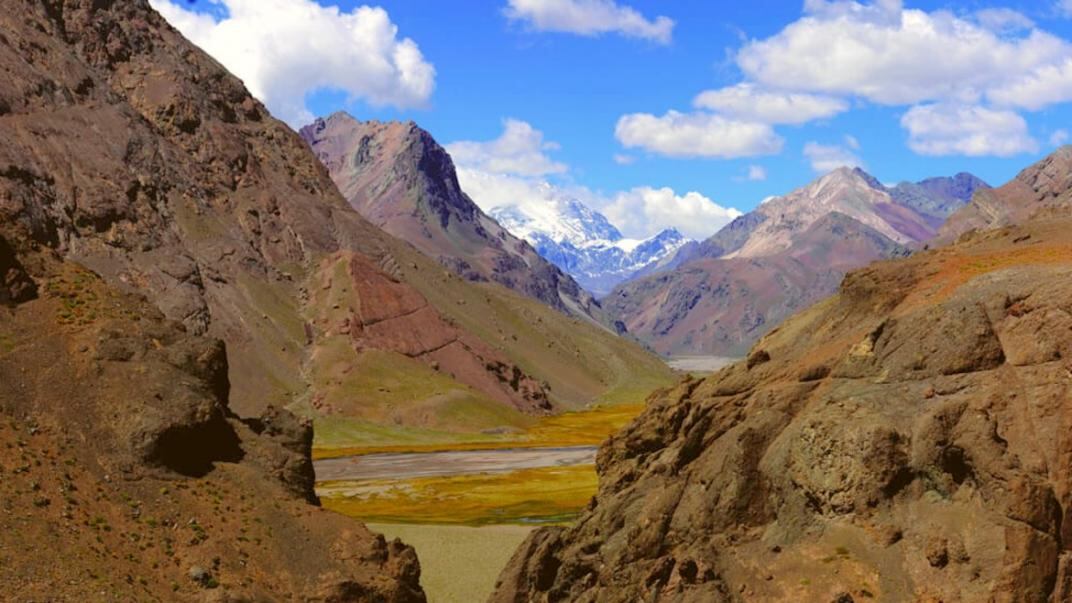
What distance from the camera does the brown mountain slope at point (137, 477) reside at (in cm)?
3800

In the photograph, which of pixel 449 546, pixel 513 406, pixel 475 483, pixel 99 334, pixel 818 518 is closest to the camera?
pixel 818 518

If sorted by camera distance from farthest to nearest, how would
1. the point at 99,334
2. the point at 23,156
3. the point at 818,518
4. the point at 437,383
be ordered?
the point at 437,383
the point at 23,156
the point at 99,334
the point at 818,518

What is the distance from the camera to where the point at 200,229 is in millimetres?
165750

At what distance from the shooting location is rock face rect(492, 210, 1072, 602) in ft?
95.3

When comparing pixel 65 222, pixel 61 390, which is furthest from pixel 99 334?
pixel 65 222

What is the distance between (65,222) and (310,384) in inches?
1703

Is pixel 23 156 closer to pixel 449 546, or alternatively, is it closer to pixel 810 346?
pixel 449 546

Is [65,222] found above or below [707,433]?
above

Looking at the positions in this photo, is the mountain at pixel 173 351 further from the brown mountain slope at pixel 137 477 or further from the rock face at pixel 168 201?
the rock face at pixel 168 201

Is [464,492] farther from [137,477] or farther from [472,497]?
[137,477]

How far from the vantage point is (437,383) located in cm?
16788

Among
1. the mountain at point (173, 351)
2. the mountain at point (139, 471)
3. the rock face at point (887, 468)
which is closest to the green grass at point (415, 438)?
the mountain at point (173, 351)

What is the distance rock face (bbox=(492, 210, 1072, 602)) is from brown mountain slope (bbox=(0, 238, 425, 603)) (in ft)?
35.8

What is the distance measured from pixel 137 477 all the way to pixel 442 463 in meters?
85.9
